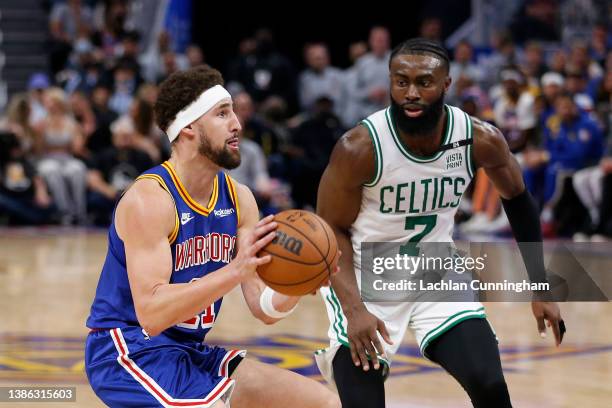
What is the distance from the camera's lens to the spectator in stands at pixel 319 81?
1722cm

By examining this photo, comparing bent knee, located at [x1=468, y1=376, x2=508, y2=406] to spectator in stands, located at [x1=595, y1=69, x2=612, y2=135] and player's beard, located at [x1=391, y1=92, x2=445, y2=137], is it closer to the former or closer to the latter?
player's beard, located at [x1=391, y1=92, x2=445, y2=137]

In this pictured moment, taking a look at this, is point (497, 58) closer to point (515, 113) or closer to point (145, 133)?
point (515, 113)

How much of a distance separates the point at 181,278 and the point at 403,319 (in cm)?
115

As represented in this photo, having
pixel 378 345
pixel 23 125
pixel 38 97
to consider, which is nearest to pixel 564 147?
pixel 23 125

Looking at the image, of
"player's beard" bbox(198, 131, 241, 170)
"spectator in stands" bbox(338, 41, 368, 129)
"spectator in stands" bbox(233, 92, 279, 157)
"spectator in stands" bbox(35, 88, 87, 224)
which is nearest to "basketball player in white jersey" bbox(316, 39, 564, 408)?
"player's beard" bbox(198, 131, 241, 170)

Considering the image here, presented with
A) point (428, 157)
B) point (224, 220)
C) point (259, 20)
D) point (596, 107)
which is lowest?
point (224, 220)

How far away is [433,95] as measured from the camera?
4.91 m

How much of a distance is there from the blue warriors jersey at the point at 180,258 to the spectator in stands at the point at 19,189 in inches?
463

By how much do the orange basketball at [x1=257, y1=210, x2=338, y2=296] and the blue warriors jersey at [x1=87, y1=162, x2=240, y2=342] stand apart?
51cm

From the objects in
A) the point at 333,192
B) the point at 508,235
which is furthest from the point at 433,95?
the point at 508,235

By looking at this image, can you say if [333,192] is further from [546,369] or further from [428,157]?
[546,369]

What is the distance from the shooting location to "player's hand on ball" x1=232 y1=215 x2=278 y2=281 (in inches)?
161

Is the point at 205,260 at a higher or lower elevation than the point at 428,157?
lower

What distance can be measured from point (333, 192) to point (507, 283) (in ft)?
6.40
